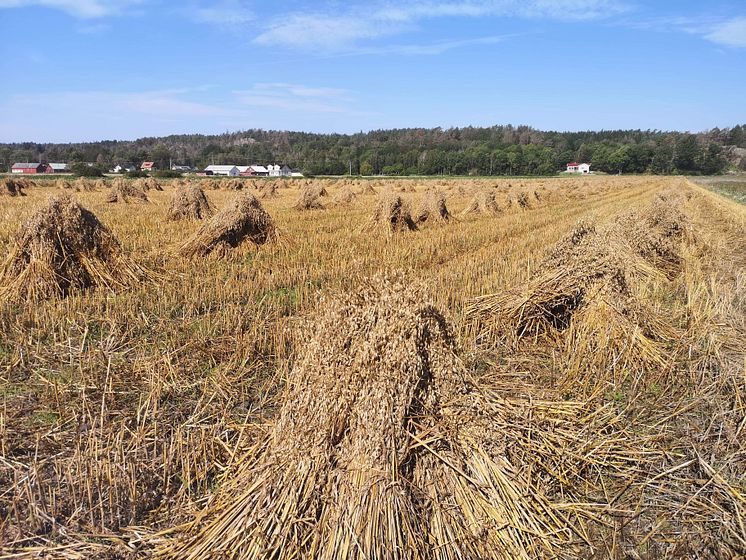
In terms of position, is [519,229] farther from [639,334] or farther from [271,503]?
[271,503]

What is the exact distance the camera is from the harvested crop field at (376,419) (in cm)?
299

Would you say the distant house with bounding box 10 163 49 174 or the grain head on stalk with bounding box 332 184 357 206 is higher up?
the distant house with bounding box 10 163 49 174

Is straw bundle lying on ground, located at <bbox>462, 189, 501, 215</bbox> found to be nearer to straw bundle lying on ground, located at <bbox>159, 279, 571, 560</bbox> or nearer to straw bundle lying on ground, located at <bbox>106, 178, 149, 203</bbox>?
straw bundle lying on ground, located at <bbox>106, 178, 149, 203</bbox>

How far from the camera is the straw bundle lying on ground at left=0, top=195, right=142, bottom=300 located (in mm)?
7840

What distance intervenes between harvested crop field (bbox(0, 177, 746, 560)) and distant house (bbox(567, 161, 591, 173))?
407 feet

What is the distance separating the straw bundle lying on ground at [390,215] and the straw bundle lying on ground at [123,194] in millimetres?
16172

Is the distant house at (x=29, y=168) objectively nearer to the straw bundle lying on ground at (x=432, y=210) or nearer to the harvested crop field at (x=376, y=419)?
the straw bundle lying on ground at (x=432, y=210)

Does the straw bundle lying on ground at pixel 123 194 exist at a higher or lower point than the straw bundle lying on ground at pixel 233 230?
higher

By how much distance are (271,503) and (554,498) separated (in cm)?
207

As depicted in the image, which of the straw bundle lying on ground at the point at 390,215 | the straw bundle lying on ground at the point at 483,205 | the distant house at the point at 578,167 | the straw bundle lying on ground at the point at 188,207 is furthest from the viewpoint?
the distant house at the point at 578,167

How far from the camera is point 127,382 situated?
5.06 metres

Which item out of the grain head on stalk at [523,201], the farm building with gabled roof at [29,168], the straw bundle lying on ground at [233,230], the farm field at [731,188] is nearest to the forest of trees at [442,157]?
the farm building with gabled roof at [29,168]

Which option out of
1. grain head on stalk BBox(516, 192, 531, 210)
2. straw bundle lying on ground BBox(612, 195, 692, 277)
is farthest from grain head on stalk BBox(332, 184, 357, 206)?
straw bundle lying on ground BBox(612, 195, 692, 277)

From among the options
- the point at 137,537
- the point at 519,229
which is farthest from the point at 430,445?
the point at 519,229
